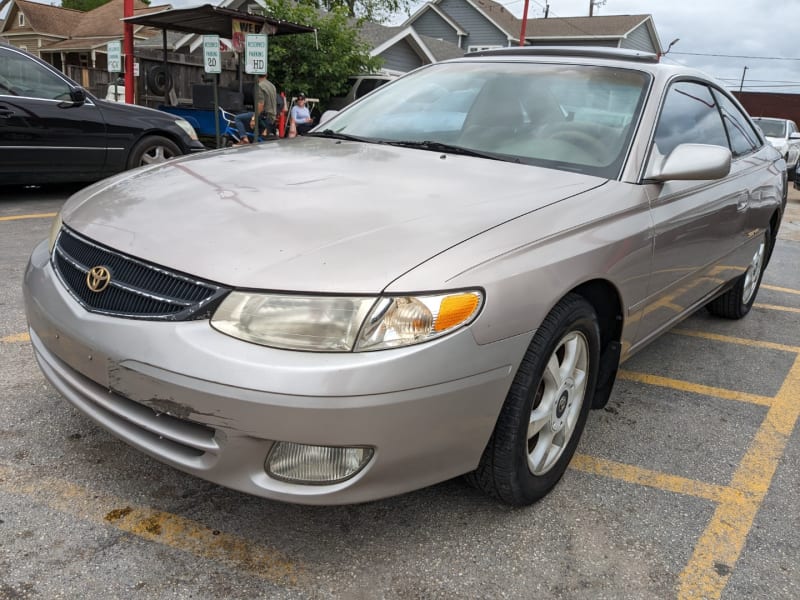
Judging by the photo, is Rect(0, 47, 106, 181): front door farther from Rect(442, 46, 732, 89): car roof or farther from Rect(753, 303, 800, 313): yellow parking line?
Rect(753, 303, 800, 313): yellow parking line

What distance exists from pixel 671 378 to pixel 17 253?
456 cm

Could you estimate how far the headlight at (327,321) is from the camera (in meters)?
1.75

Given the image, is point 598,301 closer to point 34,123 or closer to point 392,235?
point 392,235

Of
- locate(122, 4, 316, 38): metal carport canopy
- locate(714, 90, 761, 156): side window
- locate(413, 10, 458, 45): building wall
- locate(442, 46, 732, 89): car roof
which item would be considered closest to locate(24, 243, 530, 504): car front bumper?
locate(442, 46, 732, 89): car roof

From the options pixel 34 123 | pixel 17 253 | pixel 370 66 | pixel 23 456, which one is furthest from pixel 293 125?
pixel 23 456

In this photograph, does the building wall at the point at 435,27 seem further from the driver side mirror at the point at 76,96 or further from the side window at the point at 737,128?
the side window at the point at 737,128

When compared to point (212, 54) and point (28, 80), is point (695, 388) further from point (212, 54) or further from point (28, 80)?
point (212, 54)

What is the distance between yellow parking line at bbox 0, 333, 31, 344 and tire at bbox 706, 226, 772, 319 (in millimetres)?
4073

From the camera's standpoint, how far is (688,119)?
3379mm

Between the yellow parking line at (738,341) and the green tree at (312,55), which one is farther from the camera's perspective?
the green tree at (312,55)

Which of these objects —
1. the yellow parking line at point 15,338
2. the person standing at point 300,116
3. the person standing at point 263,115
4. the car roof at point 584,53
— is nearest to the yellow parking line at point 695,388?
the car roof at point 584,53

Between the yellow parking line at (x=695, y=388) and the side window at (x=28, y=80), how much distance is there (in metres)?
6.17

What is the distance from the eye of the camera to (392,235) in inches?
77.7

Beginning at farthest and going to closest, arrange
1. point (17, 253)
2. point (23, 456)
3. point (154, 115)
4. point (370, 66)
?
point (370, 66)
point (154, 115)
point (17, 253)
point (23, 456)
